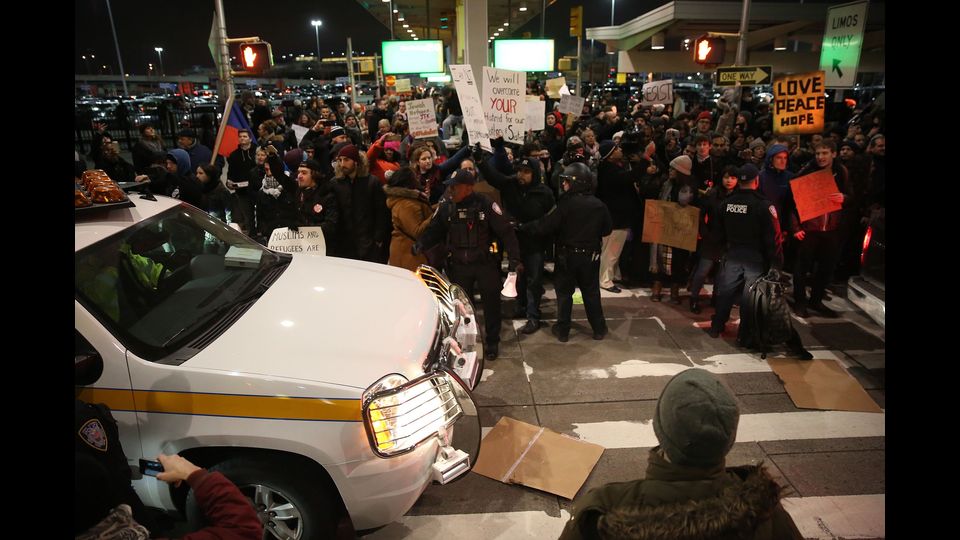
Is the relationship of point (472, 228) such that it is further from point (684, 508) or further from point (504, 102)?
point (684, 508)

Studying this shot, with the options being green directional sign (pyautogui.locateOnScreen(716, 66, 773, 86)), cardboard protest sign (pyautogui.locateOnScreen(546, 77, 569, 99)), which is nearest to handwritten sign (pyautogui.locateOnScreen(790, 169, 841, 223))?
green directional sign (pyautogui.locateOnScreen(716, 66, 773, 86))

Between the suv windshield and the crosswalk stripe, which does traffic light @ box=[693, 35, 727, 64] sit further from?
the suv windshield

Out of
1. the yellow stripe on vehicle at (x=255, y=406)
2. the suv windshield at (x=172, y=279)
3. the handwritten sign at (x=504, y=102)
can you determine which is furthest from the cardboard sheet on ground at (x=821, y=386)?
the suv windshield at (x=172, y=279)

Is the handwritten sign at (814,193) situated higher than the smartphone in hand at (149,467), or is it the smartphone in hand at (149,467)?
the handwritten sign at (814,193)

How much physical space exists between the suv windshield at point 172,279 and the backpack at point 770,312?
439cm

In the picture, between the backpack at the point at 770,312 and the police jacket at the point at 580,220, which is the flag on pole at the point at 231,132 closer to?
the police jacket at the point at 580,220

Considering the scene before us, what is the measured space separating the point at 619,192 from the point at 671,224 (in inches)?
29.8

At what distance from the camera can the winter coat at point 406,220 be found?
6.14m

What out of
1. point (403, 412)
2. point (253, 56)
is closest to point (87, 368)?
point (403, 412)

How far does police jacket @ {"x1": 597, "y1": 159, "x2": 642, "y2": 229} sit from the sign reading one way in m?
3.94

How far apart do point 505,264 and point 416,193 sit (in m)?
2.90

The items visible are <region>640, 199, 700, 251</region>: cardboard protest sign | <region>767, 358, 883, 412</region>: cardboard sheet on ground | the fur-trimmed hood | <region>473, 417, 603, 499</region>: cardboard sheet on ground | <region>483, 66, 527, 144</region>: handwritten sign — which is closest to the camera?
the fur-trimmed hood

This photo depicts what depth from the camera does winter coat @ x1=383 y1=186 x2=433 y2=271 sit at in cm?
614

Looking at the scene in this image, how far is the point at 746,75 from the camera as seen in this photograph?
11.0 meters
